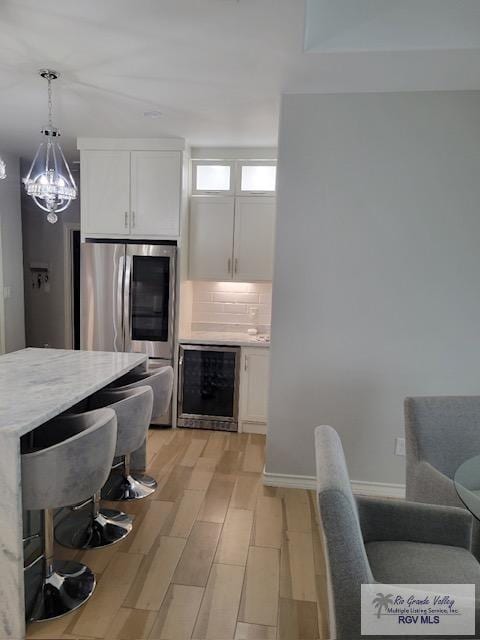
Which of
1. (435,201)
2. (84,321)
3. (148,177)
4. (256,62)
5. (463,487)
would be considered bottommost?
(463,487)

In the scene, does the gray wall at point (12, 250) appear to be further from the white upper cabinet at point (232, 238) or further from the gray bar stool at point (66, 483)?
the gray bar stool at point (66, 483)

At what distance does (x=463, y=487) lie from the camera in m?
1.47

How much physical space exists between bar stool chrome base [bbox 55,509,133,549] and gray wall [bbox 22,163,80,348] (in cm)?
322

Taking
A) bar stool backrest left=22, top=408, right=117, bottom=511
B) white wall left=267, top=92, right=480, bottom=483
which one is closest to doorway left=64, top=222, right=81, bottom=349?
white wall left=267, top=92, right=480, bottom=483

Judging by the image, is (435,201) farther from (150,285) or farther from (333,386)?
(150,285)

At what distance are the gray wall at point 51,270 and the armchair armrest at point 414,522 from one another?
4567mm

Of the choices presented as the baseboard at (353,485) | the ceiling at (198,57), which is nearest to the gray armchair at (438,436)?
the baseboard at (353,485)

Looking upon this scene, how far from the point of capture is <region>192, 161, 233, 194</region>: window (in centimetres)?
393

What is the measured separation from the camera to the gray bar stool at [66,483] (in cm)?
157

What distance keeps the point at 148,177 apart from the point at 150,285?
0.99m

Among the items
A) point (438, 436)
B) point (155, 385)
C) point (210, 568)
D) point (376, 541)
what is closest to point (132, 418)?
point (155, 385)

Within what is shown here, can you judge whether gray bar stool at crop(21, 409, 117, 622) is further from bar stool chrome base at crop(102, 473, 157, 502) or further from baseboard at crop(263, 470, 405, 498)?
baseboard at crop(263, 470, 405, 498)

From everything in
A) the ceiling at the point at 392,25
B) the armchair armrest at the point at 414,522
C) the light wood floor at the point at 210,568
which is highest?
the ceiling at the point at 392,25

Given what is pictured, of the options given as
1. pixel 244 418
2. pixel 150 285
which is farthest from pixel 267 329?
pixel 150 285
